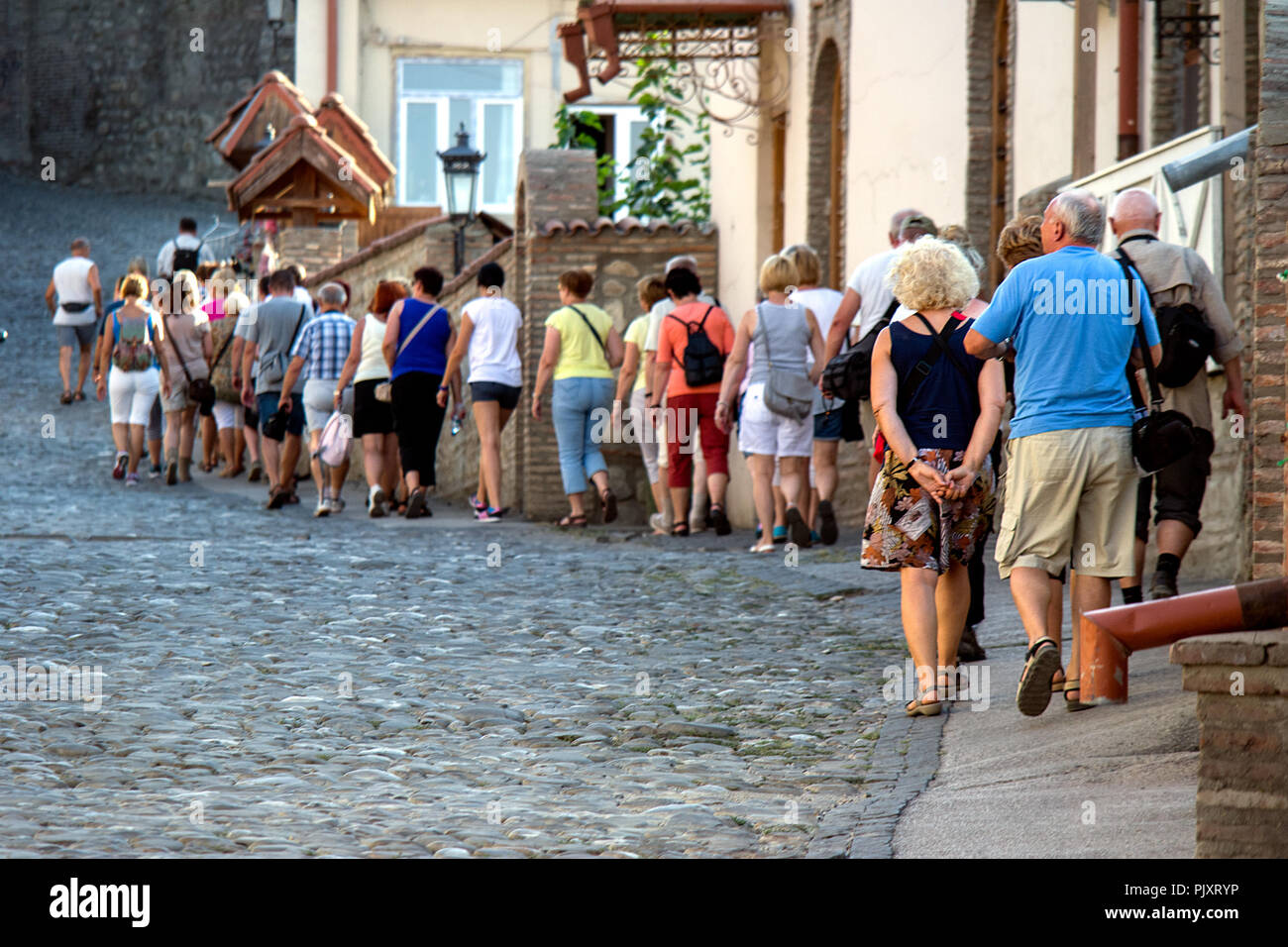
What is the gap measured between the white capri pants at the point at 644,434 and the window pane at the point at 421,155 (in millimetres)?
18033

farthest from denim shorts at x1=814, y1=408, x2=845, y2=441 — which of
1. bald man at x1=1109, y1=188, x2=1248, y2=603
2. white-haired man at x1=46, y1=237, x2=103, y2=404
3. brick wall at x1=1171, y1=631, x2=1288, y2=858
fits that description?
white-haired man at x1=46, y1=237, x2=103, y2=404

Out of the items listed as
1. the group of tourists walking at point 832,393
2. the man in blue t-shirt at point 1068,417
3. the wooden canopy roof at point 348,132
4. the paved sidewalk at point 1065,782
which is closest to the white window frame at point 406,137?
the wooden canopy roof at point 348,132

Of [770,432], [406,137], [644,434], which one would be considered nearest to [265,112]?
[406,137]

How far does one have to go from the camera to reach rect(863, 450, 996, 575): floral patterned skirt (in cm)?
605

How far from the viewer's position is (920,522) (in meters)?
6.05

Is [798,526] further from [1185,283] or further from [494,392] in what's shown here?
[1185,283]

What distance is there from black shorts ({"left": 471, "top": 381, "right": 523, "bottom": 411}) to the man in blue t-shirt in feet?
25.1

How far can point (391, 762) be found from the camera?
5.26 meters

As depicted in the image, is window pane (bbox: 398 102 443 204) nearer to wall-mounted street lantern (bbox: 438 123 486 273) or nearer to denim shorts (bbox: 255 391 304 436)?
wall-mounted street lantern (bbox: 438 123 486 273)

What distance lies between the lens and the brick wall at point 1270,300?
6.31 m

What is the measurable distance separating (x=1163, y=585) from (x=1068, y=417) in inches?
75.7
